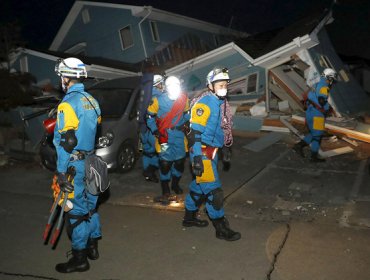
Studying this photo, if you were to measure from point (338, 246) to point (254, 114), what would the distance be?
24.7 feet

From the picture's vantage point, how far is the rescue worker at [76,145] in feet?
13.6

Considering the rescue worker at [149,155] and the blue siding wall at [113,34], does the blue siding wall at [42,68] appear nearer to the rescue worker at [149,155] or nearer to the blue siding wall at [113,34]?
the blue siding wall at [113,34]

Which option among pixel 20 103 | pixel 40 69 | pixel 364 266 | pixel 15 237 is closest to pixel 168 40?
pixel 40 69

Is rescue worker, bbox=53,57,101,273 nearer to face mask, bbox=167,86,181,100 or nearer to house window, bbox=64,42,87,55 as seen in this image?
face mask, bbox=167,86,181,100

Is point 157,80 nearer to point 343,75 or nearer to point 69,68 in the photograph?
point 69,68

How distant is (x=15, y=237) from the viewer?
5.60 meters

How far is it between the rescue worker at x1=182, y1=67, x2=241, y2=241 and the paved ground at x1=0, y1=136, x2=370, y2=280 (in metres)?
0.40

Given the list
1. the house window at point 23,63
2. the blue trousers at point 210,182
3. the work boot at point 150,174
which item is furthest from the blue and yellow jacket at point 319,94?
the house window at point 23,63

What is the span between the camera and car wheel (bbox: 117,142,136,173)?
8266mm

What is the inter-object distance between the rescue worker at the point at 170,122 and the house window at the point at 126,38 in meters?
15.3

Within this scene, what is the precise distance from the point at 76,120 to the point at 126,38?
58.9ft

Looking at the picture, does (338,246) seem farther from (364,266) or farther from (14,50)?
(14,50)

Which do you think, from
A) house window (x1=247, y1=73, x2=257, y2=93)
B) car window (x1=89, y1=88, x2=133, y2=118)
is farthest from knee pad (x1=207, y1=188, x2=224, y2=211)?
house window (x1=247, y1=73, x2=257, y2=93)

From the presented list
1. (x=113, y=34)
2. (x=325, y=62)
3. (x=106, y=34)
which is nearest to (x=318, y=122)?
(x=325, y=62)
